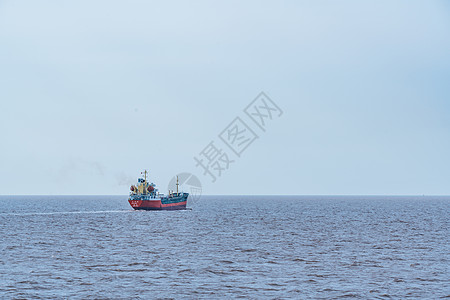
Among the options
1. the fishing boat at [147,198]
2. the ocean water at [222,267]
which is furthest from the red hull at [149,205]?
the ocean water at [222,267]

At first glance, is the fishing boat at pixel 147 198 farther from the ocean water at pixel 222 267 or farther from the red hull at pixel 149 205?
the ocean water at pixel 222 267

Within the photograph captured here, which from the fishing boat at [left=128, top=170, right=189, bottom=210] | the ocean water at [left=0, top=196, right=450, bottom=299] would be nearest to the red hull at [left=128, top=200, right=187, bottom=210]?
the fishing boat at [left=128, top=170, right=189, bottom=210]

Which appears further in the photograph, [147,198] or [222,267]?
[147,198]

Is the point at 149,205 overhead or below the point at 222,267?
overhead

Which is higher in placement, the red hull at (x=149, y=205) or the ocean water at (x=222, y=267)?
the red hull at (x=149, y=205)

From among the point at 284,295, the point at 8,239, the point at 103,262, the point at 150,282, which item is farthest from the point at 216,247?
the point at 8,239

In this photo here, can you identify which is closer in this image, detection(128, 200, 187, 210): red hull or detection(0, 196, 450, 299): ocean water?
detection(0, 196, 450, 299): ocean water

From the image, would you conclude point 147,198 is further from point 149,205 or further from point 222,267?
point 222,267

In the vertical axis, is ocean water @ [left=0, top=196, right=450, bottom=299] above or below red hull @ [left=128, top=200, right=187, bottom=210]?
below

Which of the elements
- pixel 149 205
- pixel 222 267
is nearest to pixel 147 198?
pixel 149 205

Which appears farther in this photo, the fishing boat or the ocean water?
the fishing boat

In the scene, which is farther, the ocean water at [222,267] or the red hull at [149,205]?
the red hull at [149,205]

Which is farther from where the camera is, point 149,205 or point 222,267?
point 149,205

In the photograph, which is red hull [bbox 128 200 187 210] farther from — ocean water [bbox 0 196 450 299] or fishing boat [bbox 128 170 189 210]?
ocean water [bbox 0 196 450 299]
